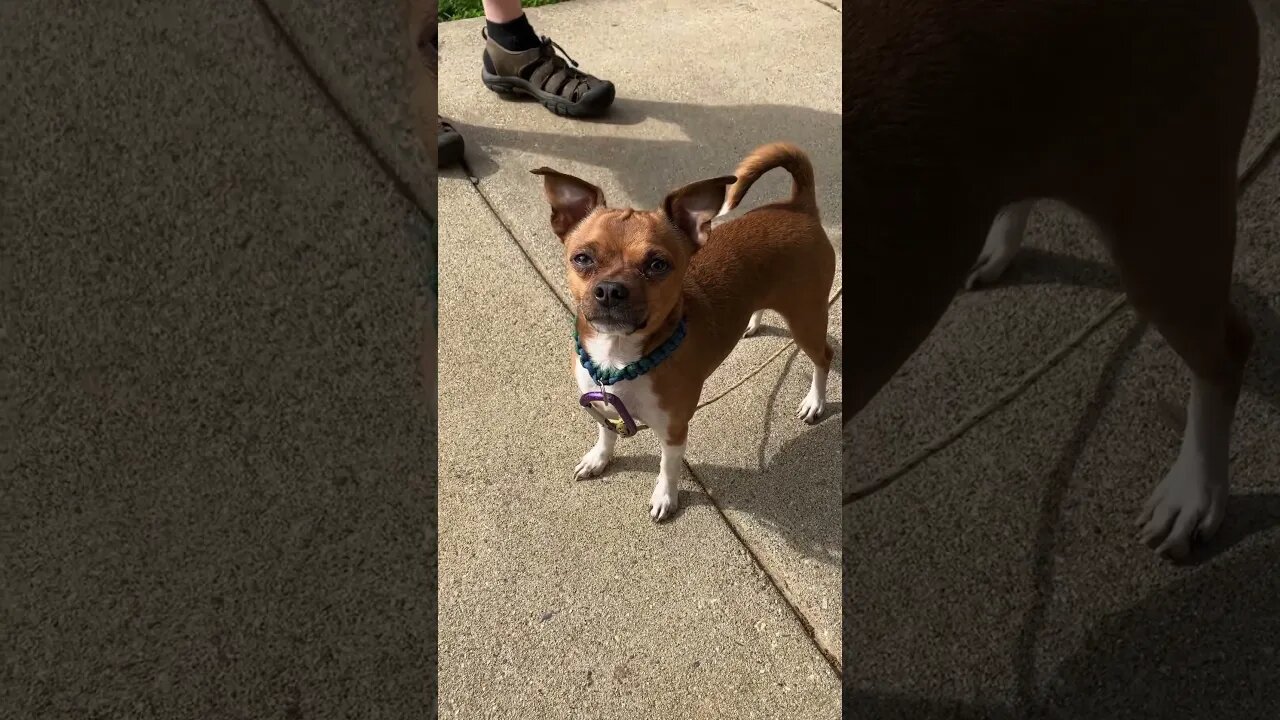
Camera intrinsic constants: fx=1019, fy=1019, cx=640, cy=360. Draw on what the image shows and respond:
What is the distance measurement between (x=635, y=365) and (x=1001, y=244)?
1.49 metres

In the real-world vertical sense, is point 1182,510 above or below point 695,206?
above

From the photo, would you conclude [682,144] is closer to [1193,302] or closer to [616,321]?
[616,321]

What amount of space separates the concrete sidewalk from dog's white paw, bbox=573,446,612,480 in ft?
0.09

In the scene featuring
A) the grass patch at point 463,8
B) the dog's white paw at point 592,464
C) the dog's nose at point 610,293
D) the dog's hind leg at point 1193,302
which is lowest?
the grass patch at point 463,8

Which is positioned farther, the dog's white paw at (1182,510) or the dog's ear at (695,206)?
the dog's ear at (695,206)

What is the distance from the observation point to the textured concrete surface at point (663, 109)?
396 cm

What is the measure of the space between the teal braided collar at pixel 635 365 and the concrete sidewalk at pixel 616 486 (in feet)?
1.49

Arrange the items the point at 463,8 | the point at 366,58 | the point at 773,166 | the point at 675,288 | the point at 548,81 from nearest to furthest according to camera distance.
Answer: the point at 366,58
the point at 675,288
the point at 773,166
the point at 548,81
the point at 463,8

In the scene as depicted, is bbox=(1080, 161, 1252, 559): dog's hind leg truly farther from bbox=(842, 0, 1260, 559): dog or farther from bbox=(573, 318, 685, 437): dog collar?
bbox=(573, 318, 685, 437): dog collar

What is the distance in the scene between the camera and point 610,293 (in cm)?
225

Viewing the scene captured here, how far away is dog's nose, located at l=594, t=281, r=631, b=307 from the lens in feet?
7.38

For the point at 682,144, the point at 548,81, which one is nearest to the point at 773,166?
the point at 682,144

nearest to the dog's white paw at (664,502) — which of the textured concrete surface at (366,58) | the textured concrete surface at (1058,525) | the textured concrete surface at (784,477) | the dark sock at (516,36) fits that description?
the textured concrete surface at (784,477)

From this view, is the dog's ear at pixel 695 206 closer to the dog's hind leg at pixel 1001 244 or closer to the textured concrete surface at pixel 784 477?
the textured concrete surface at pixel 784 477
